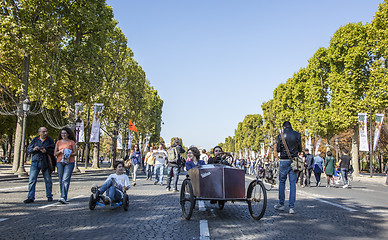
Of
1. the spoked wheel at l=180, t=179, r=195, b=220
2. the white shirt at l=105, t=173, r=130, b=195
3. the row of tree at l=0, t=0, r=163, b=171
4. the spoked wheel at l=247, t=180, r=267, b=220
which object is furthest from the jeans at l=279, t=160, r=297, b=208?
the row of tree at l=0, t=0, r=163, b=171

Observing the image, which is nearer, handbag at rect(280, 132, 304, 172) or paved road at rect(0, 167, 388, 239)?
paved road at rect(0, 167, 388, 239)

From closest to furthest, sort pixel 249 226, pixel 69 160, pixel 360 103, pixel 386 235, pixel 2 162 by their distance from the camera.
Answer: pixel 386 235
pixel 249 226
pixel 69 160
pixel 360 103
pixel 2 162

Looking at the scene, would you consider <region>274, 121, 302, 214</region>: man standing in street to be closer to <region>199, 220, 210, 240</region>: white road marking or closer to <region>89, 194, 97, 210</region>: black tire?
<region>199, 220, 210, 240</region>: white road marking

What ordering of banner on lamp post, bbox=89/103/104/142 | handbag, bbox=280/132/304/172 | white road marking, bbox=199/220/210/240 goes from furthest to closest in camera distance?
banner on lamp post, bbox=89/103/104/142 → handbag, bbox=280/132/304/172 → white road marking, bbox=199/220/210/240

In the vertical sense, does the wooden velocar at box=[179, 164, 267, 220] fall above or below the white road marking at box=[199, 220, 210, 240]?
above

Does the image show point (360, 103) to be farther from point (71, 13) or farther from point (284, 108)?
point (71, 13)

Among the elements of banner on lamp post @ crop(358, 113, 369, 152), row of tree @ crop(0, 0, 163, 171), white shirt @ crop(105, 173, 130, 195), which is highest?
row of tree @ crop(0, 0, 163, 171)

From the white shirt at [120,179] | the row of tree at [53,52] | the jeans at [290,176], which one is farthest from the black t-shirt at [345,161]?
the row of tree at [53,52]

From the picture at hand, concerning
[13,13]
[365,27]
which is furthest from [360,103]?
[13,13]

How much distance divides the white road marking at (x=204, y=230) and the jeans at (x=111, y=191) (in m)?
2.25

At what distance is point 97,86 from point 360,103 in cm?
2098

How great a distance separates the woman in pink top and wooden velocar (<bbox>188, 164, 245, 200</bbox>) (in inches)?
144

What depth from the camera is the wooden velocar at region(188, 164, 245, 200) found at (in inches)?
266

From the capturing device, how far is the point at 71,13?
24.6 metres
